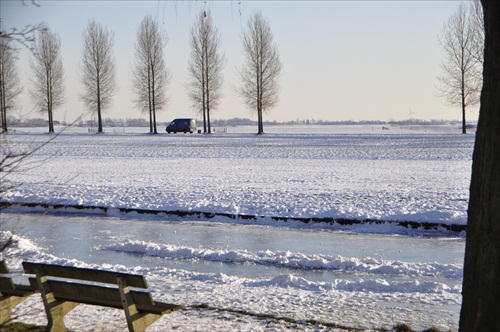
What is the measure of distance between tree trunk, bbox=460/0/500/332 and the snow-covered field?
237 centimetres

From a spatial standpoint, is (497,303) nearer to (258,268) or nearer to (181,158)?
(258,268)

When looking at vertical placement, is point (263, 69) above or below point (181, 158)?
above

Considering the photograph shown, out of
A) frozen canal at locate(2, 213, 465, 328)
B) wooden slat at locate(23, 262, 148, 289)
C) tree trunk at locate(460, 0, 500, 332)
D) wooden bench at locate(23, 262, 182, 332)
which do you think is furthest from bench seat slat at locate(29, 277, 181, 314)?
tree trunk at locate(460, 0, 500, 332)

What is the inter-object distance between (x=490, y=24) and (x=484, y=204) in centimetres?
132

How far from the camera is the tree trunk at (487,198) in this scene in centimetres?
465

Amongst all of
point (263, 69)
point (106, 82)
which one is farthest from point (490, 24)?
point (106, 82)

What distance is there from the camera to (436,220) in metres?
13.7

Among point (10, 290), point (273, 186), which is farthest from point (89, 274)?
point (273, 186)

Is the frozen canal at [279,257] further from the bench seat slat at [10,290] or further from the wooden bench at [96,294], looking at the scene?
the wooden bench at [96,294]

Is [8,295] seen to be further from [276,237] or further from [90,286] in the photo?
[276,237]

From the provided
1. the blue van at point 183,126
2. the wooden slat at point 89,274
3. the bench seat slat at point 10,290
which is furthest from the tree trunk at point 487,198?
the blue van at point 183,126

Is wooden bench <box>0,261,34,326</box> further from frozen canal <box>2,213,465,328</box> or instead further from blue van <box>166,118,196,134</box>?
blue van <box>166,118,196,134</box>

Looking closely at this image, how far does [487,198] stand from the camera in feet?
15.4

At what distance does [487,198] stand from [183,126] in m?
70.7
